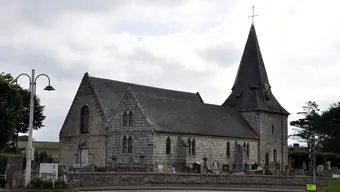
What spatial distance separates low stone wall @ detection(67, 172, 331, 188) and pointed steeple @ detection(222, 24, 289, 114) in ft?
73.2

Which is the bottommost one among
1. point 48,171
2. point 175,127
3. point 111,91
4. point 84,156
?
point 48,171

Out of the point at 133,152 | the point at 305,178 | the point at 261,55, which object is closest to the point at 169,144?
the point at 133,152

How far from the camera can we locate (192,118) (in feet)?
201

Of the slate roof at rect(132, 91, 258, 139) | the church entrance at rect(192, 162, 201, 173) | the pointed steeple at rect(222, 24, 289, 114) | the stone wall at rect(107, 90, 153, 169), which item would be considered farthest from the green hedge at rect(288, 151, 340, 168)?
the stone wall at rect(107, 90, 153, 169)

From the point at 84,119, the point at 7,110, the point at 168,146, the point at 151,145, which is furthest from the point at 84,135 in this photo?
the point at 7,110

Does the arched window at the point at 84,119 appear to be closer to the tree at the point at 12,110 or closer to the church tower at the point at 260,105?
Answer: the tree at the point at 12,110

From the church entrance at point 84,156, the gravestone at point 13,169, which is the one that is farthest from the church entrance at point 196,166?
the gravestone at point 13,169

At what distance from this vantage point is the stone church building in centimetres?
5612

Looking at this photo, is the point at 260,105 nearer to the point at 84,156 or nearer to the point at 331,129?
the point at 84,156

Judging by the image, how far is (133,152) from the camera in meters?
56.6

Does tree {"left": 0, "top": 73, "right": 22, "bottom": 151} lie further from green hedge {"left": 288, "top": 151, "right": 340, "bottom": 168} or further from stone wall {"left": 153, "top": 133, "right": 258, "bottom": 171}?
green hedge {"left": 288, "top": 151, "right": 340, "bottom": 168}

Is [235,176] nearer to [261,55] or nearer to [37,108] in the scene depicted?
[261,55]

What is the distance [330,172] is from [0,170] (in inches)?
1236

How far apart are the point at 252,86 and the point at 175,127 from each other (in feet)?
58.5
